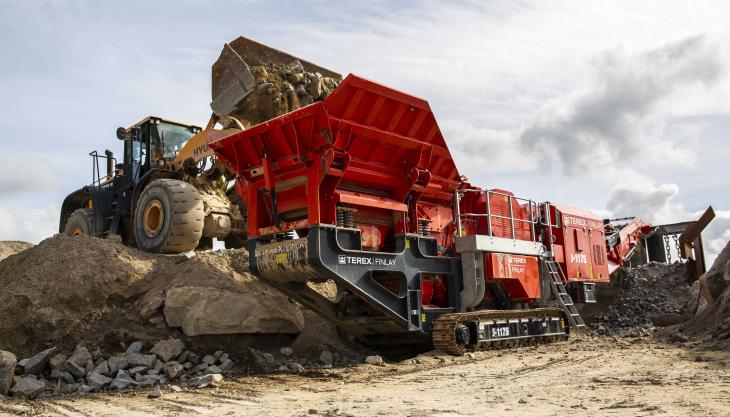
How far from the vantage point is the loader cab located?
12781 millimetres

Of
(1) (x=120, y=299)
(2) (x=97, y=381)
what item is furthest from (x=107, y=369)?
(1) (x=120, y=299)

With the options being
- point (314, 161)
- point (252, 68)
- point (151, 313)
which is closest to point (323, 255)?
point (314, 161)

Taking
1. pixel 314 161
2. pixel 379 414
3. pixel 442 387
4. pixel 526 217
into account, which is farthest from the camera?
pixel 526 217

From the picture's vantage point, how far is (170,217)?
1050 cm

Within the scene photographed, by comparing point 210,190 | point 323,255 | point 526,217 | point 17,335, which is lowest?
point 17,335

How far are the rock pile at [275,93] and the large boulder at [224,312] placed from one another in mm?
3641

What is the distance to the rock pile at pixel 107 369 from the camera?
23.5 ft

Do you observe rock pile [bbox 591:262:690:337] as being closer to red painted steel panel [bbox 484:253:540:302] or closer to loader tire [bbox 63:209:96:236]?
red painted steel panel [bbox 484:253:540:302]

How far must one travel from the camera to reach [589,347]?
9.66m

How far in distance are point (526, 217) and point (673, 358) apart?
435 cm

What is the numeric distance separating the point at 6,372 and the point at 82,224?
656cm

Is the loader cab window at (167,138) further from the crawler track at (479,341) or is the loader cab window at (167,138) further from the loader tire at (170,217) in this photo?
the crawler track at (479,341)

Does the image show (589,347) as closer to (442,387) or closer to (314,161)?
(442,387)

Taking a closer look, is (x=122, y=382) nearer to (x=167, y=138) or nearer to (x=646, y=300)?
(x=167, y=138)
